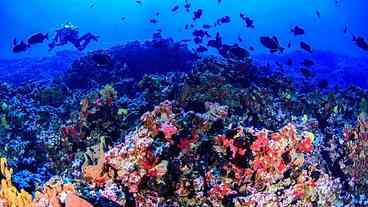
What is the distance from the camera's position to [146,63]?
2038 cm

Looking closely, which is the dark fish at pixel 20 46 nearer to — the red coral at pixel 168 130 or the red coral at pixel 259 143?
the red coral at pixel 168 130

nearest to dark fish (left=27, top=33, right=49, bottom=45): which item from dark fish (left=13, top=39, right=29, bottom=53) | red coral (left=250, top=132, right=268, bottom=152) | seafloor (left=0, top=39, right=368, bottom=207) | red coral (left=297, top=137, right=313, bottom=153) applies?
dark fish (left=13, top=39, right=29, bottom=53)

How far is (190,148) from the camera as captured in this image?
5031mm

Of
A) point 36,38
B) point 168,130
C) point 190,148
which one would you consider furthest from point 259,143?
point 36,38

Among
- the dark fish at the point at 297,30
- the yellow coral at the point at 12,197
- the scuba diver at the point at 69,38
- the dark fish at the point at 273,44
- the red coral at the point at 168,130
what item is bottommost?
the yellow coral at the point at 12,197

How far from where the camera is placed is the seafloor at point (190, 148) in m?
4.53

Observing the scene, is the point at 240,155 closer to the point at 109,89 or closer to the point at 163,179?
the point at 163,179

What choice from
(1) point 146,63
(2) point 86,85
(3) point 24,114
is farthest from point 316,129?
(1) point 146,63

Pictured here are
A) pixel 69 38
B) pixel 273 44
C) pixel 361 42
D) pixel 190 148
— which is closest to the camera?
pixel 190 148

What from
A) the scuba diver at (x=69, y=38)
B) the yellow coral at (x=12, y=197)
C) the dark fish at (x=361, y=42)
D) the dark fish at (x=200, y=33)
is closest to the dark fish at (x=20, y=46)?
the scuba diver at (x=69, y=38)

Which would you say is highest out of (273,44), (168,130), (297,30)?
(297,30)

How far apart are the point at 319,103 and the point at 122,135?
5.82 meters

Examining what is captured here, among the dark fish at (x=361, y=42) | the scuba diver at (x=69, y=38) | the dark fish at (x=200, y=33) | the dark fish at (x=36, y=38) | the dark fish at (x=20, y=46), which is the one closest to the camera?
the dark fish at (x=361, y=42)

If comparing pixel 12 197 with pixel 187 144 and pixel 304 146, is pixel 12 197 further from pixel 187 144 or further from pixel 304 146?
pixel 304 146
